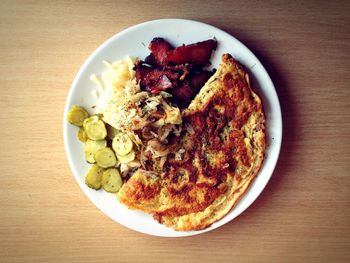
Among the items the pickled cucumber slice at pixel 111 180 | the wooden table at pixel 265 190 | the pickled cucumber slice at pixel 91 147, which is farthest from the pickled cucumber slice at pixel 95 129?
the wooden table at pixel 265 190

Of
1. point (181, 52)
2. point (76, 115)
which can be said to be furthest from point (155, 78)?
point (76, 115)

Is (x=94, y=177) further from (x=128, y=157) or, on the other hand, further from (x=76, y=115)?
(x=76, y=115)

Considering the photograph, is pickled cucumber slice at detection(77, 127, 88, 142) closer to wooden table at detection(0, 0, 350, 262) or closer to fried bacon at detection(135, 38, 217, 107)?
wooden table at detection(0, 0, 350, 262)

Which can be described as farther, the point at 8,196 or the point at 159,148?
the point at 8,196

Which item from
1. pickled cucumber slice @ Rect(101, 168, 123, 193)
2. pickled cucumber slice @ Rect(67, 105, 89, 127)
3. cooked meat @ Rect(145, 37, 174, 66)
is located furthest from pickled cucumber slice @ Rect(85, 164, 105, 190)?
cooked meat @ Rect(145, 37, 174, 66)

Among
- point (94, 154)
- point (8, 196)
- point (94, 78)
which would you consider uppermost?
point (94, 78)

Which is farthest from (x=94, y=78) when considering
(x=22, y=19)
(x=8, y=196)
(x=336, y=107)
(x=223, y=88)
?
(x=336, y=107)

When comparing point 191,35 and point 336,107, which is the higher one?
point 191,35

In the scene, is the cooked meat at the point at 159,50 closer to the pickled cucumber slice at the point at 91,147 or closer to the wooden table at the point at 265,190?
the wooden table at the point at 265,190

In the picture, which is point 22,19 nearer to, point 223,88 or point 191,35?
point 191,35
